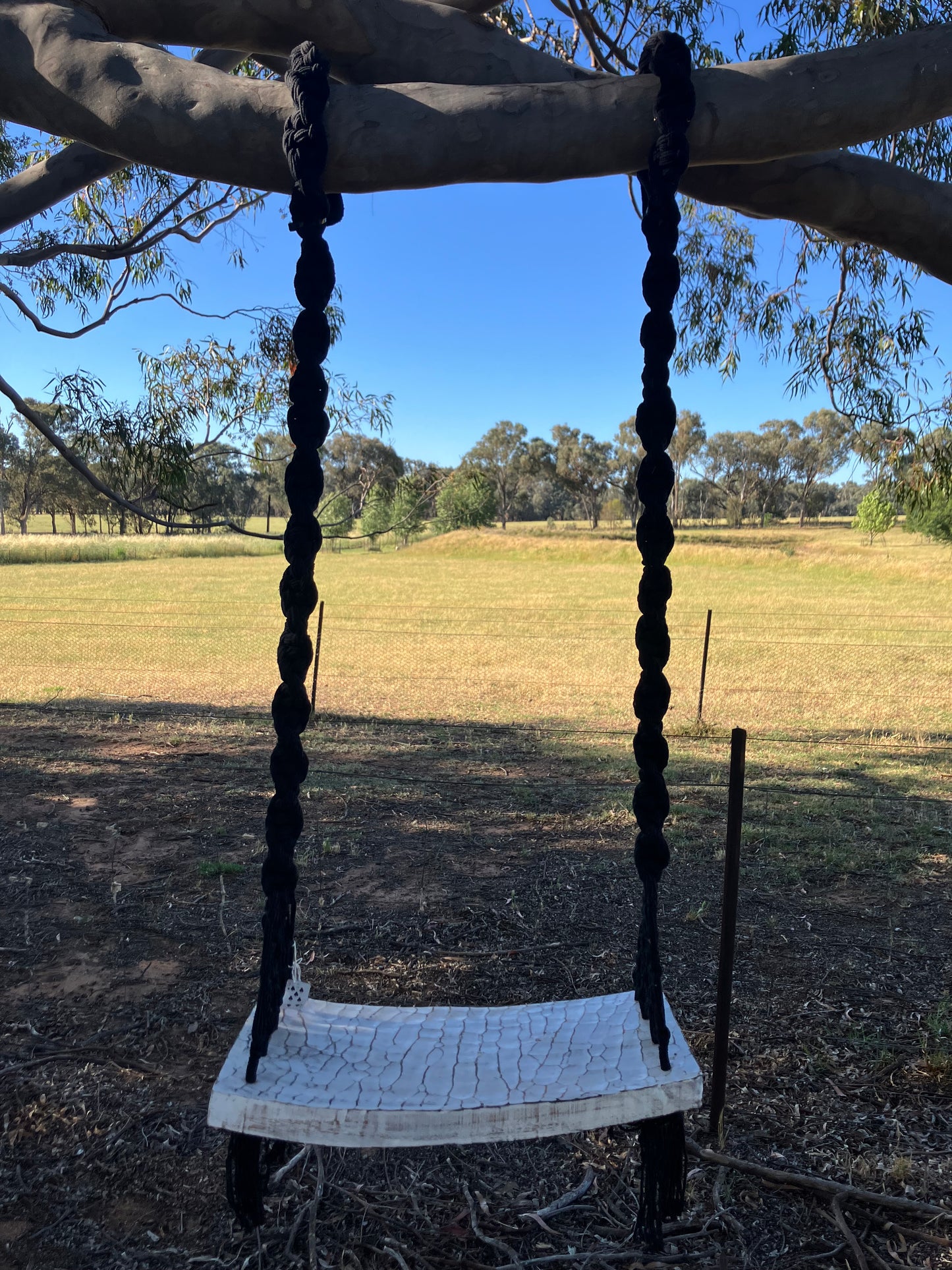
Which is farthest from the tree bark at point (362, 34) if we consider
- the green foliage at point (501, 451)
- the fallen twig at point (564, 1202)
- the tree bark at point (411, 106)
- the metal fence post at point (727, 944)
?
the green foliage at point (501, 451)

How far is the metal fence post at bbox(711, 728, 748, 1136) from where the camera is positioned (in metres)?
2.23

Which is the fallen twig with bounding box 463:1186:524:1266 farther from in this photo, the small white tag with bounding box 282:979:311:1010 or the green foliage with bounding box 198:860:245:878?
the green foliage with bounding box 198:860:245:878

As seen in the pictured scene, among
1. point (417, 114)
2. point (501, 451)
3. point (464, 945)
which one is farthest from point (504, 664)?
point (501, 451)

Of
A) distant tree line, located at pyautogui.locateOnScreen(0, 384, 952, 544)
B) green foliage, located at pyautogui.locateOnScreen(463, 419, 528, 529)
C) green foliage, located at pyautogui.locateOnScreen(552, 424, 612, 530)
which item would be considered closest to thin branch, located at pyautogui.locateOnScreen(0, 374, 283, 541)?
distant tree line, located at pyautogui.locateOnScreen(0, 384, 952, 544)

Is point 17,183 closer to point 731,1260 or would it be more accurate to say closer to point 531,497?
point 731,1260

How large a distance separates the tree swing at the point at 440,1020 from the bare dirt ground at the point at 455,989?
309mm

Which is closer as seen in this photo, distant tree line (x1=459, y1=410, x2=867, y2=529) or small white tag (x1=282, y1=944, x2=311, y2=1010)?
small white tag (x1=282, y1=944, x2=311, y2=1010)

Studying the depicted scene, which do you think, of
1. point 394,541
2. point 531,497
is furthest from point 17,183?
point 531,497

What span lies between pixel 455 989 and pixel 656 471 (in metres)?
1.87

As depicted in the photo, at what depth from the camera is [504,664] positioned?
476 inches

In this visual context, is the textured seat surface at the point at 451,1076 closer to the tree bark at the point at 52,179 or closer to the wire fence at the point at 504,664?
the tree bark at the point at 52,179

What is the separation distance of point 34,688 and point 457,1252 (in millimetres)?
8837

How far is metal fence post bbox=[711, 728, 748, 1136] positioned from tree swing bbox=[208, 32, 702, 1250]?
0.37 metres

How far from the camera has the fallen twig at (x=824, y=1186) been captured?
196cm
